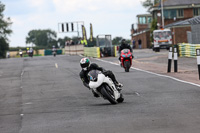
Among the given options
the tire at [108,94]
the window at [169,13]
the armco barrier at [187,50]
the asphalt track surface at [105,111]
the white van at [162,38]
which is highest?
the window at [169,13]

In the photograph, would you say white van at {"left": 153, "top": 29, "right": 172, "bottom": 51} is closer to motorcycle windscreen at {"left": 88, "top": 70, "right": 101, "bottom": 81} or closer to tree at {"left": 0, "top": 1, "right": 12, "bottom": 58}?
motorcycle windscreen at {"left": 88, "top": 70, "right": 101, "bottom": 81}

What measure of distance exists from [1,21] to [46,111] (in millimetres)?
104862

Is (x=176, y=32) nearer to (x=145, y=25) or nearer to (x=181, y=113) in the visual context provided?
(x=145, y=25)

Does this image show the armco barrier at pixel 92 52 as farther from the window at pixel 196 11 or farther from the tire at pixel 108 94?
the tire at pixel 108 94

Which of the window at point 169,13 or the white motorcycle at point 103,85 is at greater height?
the window at point 169,13

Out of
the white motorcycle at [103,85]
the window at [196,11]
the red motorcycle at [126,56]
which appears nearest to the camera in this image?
the white motorcycle at [103,85]

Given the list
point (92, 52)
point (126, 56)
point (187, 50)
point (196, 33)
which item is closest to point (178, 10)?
point (92, 52)

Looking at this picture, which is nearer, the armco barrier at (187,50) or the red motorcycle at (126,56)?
the red motorcycle at (126,56)

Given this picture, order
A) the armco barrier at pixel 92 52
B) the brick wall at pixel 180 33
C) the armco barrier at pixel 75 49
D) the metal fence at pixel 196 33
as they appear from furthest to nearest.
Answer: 1. the brick wall at pixel 180 33
2. the armco barrier at pixel 75 49
3. the armco barrier at pixel 92 52
4. the metal fence at pixel 196 33

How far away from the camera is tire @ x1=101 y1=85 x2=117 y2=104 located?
1181 cm

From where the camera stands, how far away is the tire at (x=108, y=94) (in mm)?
11809

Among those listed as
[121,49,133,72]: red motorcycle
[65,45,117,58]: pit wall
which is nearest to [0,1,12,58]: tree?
[65,45,117,58]: pit wall

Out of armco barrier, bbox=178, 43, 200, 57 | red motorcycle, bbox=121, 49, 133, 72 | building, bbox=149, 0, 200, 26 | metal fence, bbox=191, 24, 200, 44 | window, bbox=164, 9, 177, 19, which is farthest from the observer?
window, bbox=164, 9, 177, 19

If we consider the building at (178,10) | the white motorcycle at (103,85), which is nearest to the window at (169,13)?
the building at (178,10)
